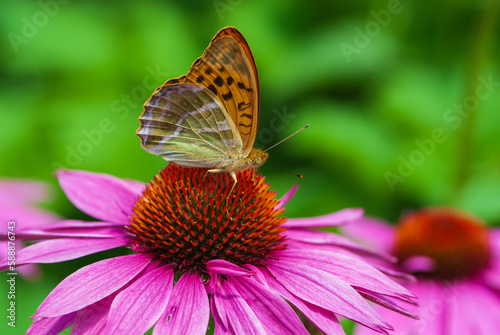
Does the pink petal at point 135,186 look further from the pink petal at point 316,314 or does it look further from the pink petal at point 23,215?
the pink petal at point 23,215

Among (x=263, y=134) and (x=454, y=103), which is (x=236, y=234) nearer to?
(x=263, y=134)

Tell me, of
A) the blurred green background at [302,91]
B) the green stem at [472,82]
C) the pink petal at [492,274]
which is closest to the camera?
the pink petal at [492,274]

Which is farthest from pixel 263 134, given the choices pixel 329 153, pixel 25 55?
pixel 25 55

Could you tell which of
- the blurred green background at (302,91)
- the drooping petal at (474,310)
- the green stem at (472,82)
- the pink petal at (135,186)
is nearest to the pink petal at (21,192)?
the blurred green background at (302,91)

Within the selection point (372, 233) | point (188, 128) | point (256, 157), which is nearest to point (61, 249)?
point (188, 128)

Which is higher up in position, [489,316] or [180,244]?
[489,316]

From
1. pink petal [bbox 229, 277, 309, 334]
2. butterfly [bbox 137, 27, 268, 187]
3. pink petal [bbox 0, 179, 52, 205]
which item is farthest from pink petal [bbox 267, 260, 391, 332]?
pink petal [bbox 0, 179, 52, 205]

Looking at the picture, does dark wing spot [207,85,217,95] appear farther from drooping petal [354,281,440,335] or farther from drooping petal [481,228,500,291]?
drooping petal [481,228,500,291]
